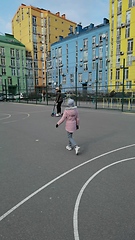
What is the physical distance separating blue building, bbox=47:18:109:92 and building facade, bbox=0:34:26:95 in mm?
9248

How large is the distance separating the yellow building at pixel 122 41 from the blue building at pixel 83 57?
1828 millimetres

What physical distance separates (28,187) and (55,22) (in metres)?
57.2

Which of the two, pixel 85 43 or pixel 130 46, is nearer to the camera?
pixel 130 46

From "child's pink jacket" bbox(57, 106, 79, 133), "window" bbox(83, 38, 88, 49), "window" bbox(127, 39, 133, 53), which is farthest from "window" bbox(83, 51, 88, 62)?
"child's pink jacket" bbox(57, 106, 79, 133)

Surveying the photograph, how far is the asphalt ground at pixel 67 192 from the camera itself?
2.12 m

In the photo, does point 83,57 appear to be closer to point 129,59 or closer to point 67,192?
point 129,59

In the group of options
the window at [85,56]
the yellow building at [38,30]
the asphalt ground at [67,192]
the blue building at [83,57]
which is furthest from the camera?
the yellow building at [38,30]

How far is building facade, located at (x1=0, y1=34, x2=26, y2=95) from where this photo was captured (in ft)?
147

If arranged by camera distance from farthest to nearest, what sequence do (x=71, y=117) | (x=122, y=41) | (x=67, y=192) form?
(x=122, y=41), (x=71, y=117), (x=67, y=192)

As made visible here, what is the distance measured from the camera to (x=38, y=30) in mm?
49438

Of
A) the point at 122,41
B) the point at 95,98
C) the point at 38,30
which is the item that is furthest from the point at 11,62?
the point at 95,98

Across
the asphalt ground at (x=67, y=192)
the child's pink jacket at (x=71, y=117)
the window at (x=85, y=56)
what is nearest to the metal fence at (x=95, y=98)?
the child's pink jacket at (x=71, y=117)

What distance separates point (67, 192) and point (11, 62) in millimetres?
49527

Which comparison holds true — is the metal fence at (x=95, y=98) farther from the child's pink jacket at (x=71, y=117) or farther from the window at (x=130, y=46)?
the child's pink jacket at (x=71, y=117)
